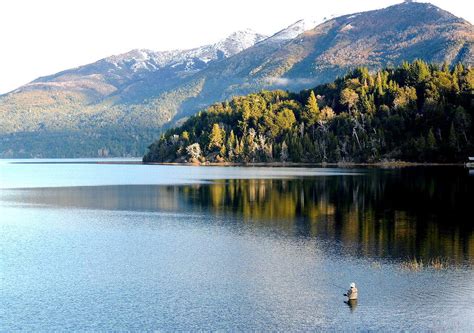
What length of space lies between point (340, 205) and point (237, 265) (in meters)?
43.1

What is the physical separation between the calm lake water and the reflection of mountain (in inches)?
12.3

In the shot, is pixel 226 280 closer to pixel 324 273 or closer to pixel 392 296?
pixel 324 273

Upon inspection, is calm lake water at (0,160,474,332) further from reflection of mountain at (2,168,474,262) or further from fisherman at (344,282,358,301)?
fisherman at (344,282,358,301)

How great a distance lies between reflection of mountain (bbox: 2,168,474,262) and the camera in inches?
2235

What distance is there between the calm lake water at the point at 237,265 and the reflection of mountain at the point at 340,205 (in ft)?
1.03

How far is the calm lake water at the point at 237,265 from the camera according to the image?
34.2 meters

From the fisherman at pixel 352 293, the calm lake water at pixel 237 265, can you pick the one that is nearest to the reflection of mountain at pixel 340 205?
the calm lake water at pixel 237 265

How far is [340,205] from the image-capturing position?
286 feet

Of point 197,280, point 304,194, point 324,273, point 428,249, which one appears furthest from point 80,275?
point 304,194

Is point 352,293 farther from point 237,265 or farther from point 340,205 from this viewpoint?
point 340,205

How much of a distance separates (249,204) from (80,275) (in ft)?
158

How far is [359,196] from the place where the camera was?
98.3 meters

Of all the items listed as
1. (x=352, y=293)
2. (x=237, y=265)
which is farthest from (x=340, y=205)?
(x=352, y=293)

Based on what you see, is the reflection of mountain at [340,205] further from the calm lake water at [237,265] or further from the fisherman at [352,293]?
the fisherman at [352,293]
